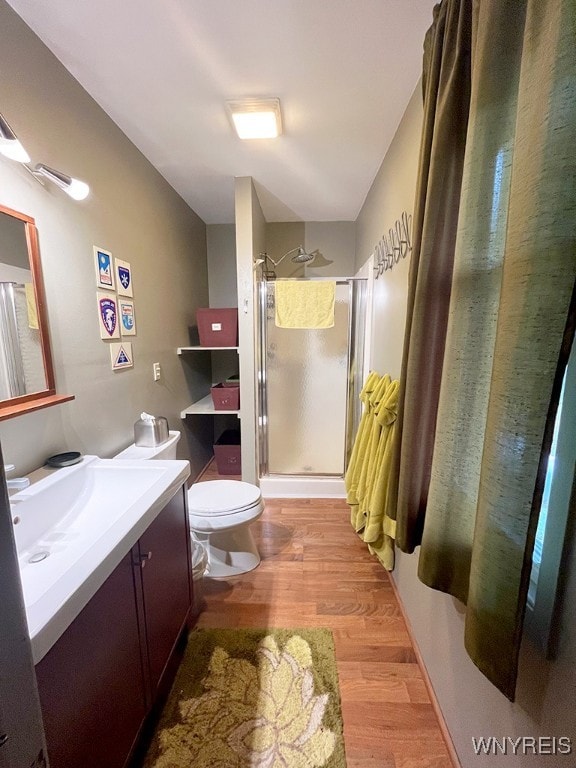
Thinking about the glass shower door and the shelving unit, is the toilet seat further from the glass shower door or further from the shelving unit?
the glass shower door

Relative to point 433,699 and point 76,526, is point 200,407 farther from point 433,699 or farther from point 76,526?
point 433,699

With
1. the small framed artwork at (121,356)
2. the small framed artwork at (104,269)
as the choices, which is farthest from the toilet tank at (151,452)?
the small framed artwork at (104,269)

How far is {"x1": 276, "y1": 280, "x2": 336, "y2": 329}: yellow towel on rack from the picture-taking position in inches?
92.3

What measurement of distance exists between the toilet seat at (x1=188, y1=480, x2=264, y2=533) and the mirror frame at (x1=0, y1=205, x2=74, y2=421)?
83 centimetres

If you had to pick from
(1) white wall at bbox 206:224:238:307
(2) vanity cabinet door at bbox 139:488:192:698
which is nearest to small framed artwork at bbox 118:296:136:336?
(2) vanity cabinet door at bbox 139:488:192:698

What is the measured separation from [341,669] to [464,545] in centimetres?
96

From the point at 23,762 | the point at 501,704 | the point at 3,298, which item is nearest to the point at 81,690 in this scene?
the point at 23,762

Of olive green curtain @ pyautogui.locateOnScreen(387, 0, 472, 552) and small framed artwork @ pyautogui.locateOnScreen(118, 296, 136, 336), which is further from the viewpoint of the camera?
small framed artwork @ pyautogui.locateOnScreen(118, 296, 136, 336)

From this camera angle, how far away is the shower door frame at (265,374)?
7.99 feet

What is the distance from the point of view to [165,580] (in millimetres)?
1101

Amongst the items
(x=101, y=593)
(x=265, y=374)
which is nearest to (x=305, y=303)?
(x=265, y=374)

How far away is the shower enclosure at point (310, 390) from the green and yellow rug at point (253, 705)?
1340mm

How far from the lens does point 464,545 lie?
0.75 m

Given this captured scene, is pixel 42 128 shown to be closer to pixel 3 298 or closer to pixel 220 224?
pixel 3 298
